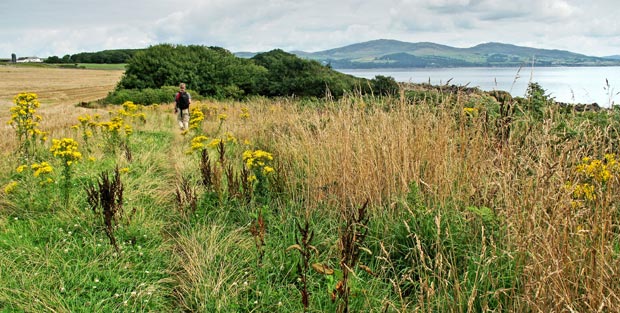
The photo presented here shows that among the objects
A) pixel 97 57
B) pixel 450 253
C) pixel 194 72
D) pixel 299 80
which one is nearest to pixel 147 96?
pixel 194 72

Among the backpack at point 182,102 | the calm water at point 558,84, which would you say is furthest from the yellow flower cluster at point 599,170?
the backpack at point 182,102

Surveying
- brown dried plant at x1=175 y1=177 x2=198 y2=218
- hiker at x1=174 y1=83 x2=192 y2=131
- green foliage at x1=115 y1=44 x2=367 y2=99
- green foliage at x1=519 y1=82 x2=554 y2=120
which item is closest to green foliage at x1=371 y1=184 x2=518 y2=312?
brown dried plant at x1=175 y1=177 x2=198 y2=218

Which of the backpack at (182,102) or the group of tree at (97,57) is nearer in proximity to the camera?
the backpack at (182,102)

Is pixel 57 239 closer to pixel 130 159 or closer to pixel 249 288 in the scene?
pixel 249 288

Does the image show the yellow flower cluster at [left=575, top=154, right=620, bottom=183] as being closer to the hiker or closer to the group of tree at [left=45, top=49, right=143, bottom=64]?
the hiker

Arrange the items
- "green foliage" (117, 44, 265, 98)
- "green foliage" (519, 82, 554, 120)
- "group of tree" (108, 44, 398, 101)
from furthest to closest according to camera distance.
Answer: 1. "green foliage" (117, 44, 265, 98)
2. "group of tree" (108, 44, 398, 101)
3. "green foliage" (519, 82, 554, 120)

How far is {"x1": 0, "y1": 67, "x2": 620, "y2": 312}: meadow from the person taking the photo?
234cm

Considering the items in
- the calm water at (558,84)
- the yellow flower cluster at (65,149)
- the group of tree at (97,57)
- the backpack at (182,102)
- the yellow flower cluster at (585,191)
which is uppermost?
the group of tree at (97,57)

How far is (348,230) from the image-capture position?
7.34ft

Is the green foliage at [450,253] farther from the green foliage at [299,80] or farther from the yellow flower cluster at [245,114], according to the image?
the green foliage at [299,80]

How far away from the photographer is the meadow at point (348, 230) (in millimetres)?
2344

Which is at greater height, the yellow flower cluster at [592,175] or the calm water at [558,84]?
the calm water at [558,84]

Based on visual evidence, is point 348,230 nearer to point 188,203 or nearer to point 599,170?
point 599,170

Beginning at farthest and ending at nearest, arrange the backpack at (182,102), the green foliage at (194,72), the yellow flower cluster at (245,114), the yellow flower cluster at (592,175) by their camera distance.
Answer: the green foliage at (194,72), the backpack at (182,102), the yellow flower cluster at (245,114), the yellow flower cluster at (592,175)
